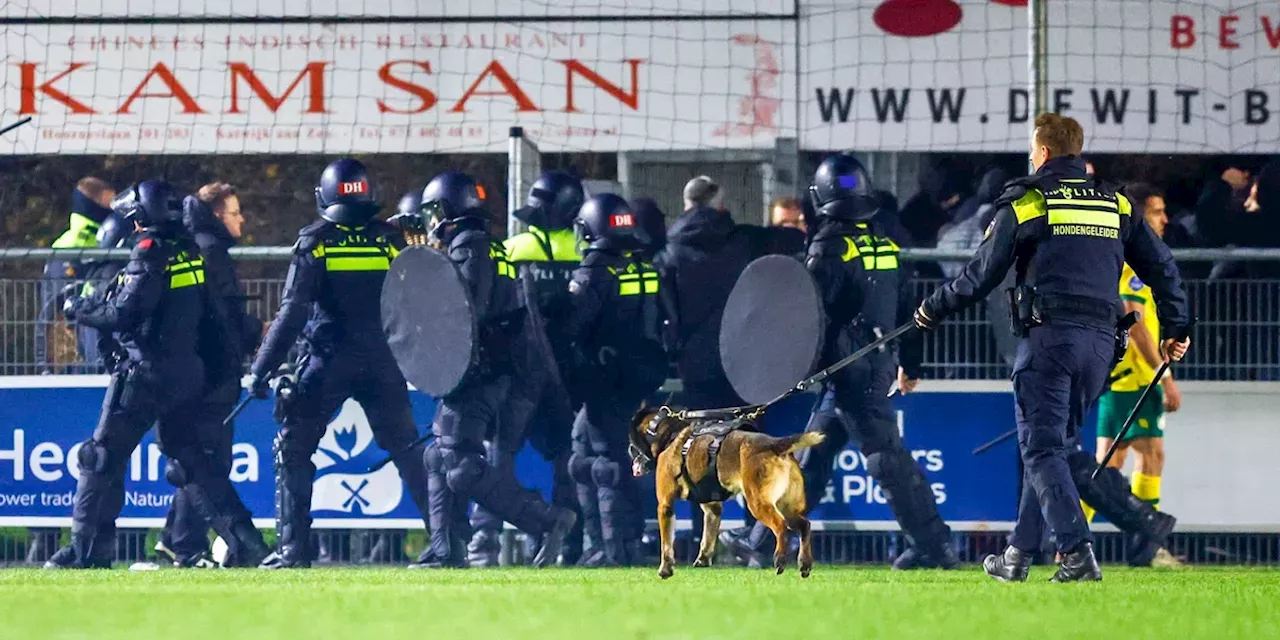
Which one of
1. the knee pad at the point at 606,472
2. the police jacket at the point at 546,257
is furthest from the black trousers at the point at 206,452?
the knee pad at the point at 606,472

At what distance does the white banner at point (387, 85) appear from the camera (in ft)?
51.0

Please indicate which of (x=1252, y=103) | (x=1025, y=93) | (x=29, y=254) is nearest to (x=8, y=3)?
(x=29, y=254)

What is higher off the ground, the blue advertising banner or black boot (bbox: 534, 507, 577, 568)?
the blue advertising banner

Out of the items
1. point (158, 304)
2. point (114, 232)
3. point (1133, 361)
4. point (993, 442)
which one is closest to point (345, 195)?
point (158, 304)

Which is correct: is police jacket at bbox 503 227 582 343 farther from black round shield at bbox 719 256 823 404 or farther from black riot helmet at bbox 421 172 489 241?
black round shield at bbox 719 256 823 404

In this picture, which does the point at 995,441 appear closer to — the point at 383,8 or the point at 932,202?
the point at 932,202

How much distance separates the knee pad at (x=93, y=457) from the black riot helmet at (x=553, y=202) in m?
2.50

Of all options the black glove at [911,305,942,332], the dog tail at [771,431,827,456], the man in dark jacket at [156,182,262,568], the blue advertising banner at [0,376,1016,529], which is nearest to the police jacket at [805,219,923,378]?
the blue advertising banner at [0,376,1016,529]

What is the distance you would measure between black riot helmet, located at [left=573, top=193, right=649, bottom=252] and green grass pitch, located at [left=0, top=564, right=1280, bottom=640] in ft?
6.75

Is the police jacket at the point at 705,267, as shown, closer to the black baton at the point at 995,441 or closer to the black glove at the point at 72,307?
the black baton at the point at 995,441

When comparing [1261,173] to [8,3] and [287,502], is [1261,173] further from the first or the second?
[8,3]

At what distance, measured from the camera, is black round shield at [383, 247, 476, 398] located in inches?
496

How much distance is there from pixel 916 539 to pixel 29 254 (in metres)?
5.09

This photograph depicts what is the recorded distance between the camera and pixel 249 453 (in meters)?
13.7
